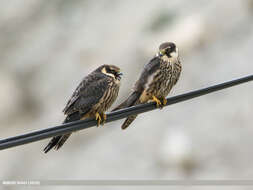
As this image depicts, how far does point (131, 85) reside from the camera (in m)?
20.9

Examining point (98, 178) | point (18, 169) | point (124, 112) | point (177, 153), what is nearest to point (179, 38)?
point (177, 153)

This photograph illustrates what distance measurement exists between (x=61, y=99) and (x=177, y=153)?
7274mm

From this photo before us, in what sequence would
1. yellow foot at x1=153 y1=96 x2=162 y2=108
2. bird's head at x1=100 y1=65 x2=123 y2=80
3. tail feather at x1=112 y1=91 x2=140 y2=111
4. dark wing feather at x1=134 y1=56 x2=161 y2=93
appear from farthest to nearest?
dark wing feather at x1=134 y1=56 x2=161 y2=93 → tail feather at x1=112 y1=91 x2=140 y2=111 → bird's head at x1=100 y1=65 x2=123 y2=80 → yellow foot at x1=153 y1=96 x2=162 y2=108

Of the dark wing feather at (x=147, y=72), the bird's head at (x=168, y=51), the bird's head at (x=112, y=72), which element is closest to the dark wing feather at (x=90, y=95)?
the bird's head at (x=112, y=72)

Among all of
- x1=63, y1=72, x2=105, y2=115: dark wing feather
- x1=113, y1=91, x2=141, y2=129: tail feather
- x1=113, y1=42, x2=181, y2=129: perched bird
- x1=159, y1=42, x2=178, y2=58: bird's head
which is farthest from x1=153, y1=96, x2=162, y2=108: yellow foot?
x1=63, y1=72, x2=105, y2=115: dark wing feather

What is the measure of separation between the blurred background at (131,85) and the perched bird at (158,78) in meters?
9.80

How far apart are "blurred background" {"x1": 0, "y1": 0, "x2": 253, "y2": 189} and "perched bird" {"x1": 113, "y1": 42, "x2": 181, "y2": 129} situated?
9799 mm

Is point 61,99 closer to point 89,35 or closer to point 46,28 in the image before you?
point 89,35

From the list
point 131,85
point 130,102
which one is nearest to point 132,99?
point 130,102

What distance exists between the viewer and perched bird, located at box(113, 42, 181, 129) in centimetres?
776

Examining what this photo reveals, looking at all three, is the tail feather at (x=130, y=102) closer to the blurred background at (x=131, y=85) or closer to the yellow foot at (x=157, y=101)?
the yellow foot at (x=157, y=101)

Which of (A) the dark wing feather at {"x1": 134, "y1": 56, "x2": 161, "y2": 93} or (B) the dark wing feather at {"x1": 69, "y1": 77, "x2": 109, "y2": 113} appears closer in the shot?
(B) the dark wing feather at {"x1": 69, "y1": 77, "x2": 109, "y2": 113}

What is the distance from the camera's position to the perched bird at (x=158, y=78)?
7.76m

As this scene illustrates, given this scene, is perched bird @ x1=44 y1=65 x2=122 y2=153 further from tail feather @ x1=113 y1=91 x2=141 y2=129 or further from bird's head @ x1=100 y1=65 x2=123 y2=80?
tail feather @ x1=113 y1=91 x2=141 y2=129
